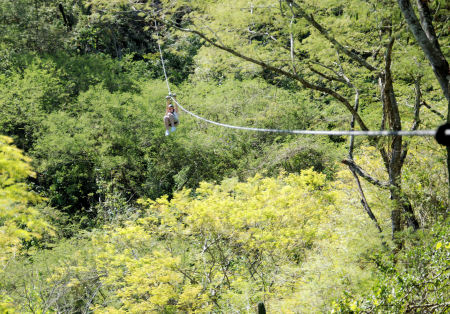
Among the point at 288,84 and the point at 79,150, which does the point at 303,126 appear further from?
the point at 79,150

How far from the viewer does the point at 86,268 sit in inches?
343

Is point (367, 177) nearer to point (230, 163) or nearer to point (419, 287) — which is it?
point (419, 287)

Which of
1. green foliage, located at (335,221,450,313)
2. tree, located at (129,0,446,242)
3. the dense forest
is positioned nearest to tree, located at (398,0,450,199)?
the dense forest

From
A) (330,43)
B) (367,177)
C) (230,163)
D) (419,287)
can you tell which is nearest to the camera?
(419,287)

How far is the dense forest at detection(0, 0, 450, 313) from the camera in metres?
4.33

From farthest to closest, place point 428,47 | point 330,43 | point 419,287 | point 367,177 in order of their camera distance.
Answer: point 330,43 < point 367,177 < point 419,287 < point 428,47

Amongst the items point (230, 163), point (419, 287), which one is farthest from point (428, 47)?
point (230, 163)

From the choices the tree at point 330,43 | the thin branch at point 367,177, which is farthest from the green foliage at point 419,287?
the thin branch at point 367,177

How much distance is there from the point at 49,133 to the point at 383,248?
46.5 ft

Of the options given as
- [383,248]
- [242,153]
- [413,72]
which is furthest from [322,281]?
[242,153]

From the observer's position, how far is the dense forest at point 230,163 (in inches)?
171

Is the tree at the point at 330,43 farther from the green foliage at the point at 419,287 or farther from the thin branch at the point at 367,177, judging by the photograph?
the green foliage at the point at 419,287

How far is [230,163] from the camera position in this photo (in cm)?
1497

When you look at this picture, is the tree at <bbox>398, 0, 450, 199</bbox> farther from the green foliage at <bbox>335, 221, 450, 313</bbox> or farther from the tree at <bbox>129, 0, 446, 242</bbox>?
the green foliage at <bbox>335, 221, 450, 313</bbox>
